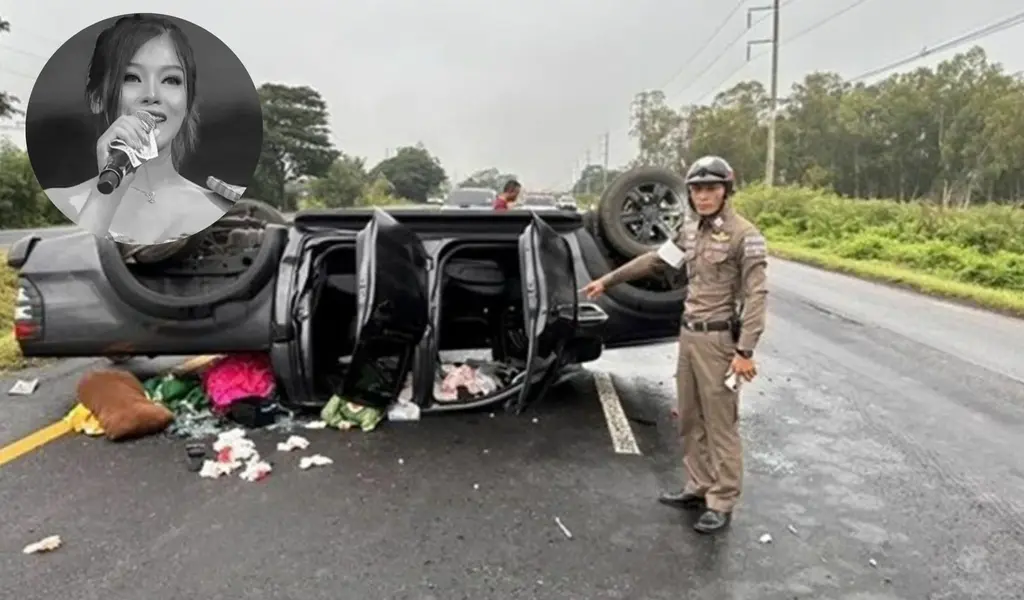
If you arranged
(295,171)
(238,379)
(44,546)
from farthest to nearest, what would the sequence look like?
(295,171), (238,379), (44,546)

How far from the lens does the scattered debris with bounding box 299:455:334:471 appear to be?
461 centimetres

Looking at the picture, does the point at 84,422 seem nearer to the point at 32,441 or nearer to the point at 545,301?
the point at 32,441

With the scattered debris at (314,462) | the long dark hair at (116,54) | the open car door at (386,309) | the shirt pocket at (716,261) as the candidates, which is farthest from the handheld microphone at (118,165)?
the shirt pocket at (716,261)

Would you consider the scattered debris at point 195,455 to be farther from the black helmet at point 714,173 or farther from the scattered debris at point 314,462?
the black helmet at point 714,173

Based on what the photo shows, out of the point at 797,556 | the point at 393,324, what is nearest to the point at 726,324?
the point at 797,556

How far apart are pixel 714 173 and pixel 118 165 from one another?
3.26 m

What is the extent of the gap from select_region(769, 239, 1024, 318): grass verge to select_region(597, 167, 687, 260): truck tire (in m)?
8.63

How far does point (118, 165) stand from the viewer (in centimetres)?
471

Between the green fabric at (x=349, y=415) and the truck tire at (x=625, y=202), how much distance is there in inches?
80.5

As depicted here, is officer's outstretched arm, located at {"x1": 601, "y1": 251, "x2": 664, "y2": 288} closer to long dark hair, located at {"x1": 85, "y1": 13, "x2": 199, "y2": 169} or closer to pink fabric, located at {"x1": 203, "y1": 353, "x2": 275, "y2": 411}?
pink fabric, located at {"x1": 203, "y1": 353, "x2": 275, "y2": 411}

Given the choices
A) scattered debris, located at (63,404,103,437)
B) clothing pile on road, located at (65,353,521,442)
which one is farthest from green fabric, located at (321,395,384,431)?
scattered debris, located at (63,404,103,437)

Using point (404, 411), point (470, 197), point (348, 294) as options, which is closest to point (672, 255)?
point (404, 411)

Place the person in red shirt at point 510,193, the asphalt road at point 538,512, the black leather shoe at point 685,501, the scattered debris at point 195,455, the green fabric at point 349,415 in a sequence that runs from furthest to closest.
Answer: the person in red shirt at point 510,193, the green fabric at point 349,415, the scattered debris at point 195,455, the black leather shoe at point 685,501, the asphalt road at point 538,512

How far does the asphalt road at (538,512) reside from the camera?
10.8 feet
